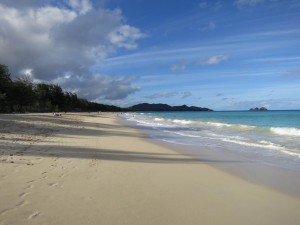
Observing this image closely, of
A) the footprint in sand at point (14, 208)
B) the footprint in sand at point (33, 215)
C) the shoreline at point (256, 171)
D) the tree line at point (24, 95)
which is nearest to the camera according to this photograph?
the footprint in sand at point (33, 215)

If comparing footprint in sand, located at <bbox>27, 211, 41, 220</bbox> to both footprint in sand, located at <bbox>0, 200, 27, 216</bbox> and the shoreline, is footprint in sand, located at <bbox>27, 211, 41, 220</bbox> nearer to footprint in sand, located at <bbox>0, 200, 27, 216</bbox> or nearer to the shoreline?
footprint in sand, located at <bbox>0, 200, 27, 216</bbox>

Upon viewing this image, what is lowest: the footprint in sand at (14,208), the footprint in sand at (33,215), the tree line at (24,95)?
the footprint in sand at (33,215)

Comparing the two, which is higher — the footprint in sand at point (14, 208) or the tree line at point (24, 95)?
the tree line at point (24, 95)

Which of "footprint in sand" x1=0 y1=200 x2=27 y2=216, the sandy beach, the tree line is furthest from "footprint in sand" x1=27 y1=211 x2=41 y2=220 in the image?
the tree line

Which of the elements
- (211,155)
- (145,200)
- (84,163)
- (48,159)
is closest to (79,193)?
(145,200)

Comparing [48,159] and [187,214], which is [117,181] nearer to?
[187,214]

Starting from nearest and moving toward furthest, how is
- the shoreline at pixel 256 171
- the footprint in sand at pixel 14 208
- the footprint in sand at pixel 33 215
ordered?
the footprint in sand at pixel 33 215 → the footprint in sand at pixel 14 208 → the shoreline at pixel 256 171

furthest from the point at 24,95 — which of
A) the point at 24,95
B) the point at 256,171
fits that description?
the point at 256,171

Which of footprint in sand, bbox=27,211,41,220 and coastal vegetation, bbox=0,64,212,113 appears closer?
footprint in sand, bbox=27,211,41,220

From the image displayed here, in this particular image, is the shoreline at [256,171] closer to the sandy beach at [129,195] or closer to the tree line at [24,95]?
the sandy beach at [129,195]

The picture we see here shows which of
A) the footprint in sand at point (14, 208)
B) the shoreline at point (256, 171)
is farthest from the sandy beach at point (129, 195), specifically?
the shoreline at point (256, 171)

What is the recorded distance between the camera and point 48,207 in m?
5.10

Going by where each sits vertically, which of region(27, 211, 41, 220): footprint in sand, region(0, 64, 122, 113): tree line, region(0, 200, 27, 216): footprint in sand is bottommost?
region(27, 211, 41, 220): footprint in sand

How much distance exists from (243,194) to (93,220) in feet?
11.6
